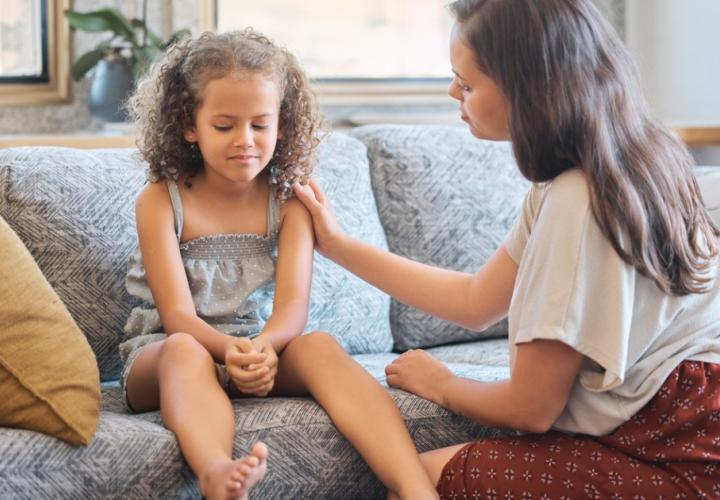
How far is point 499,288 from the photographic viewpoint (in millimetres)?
1767

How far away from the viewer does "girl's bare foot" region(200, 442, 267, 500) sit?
1.39 m

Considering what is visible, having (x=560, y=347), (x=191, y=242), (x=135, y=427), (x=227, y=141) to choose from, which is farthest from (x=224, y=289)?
(x=560, y=347)

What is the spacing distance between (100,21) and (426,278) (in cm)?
157

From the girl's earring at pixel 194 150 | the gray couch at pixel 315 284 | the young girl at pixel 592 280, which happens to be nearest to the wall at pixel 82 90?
the gray couch at pixel 315 284

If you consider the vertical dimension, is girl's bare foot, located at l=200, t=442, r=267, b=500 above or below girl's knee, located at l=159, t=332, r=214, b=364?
below

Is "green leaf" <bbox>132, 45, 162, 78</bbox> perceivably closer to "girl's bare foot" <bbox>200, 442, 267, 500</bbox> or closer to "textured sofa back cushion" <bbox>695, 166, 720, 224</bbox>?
"textured sofa back cushion" <bbox>695, 166, 720, 224</bbox>

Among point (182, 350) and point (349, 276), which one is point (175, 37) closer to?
point (349, 276)

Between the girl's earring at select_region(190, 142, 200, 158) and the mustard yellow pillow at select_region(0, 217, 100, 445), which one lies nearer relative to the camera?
the mustard yellow pillow at select_region(0, 217, 100, 445)

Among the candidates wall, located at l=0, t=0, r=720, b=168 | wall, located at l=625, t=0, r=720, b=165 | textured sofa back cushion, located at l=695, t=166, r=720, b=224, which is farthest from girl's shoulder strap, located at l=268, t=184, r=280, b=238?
wall, located at l=625, t=0, r=720, b=165

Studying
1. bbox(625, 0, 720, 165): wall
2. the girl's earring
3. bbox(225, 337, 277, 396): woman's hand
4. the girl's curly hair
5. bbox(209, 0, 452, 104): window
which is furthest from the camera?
bbox(209, 0, 452, 104): window

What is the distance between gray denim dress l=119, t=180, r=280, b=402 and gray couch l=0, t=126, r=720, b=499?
4.0 inches

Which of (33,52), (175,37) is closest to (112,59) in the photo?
(175,37)

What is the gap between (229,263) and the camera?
1.90 metres

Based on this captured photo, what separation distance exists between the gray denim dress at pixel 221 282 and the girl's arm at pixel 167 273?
0.12 feet
